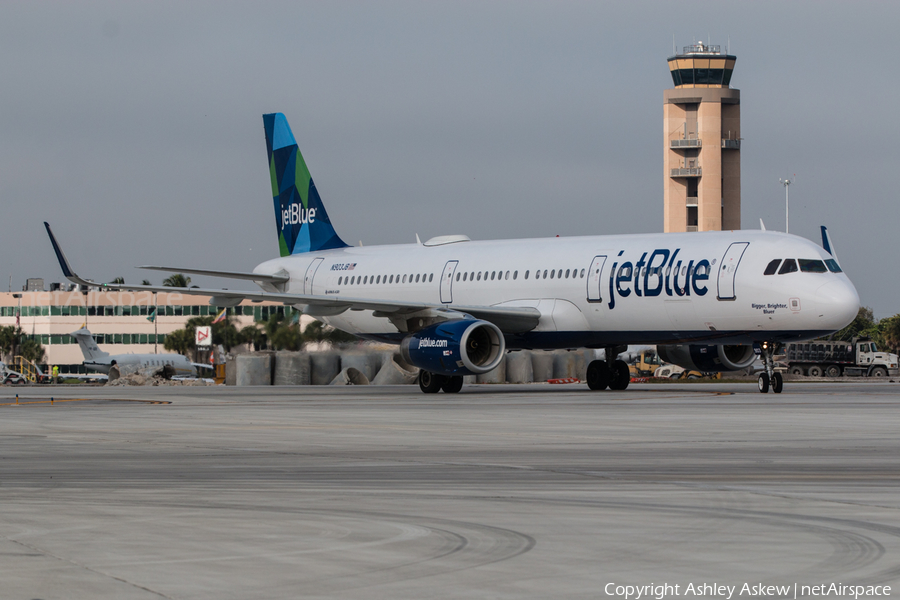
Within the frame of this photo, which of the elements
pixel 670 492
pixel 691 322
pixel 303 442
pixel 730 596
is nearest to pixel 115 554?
pixel 730 596

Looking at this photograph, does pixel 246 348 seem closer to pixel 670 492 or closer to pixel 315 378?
pixel 315 378

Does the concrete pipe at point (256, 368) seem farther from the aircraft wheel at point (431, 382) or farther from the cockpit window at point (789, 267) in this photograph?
the cockpit window at point (789, 267)

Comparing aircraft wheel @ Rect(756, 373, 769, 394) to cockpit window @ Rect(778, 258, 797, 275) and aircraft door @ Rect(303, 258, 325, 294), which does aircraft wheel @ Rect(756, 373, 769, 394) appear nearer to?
cockpit window @ Rect(778, 258, 797, 275)

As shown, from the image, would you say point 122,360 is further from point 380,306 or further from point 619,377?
point 619,377

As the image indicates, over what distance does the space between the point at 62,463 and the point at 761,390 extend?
19684 mm

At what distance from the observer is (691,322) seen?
89.2 feet

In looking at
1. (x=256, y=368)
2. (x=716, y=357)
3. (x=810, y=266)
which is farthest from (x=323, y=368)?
(x=810, y=266)

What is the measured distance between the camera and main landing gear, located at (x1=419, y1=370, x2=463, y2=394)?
30.9 m

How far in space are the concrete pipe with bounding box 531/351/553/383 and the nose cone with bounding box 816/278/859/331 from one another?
24344mm

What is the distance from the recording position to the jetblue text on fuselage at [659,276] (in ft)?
88.3

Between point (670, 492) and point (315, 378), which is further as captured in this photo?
point (315, 378)

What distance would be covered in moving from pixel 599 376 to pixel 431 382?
4.50 meters

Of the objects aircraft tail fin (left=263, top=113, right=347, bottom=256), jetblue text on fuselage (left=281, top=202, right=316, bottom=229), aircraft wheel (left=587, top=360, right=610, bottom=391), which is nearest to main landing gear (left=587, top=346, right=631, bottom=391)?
aircraft wheel (left=587, top=360, right=610, bottom=391)

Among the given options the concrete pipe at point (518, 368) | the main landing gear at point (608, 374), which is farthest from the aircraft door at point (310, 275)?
the concrete pipe at point (518, 368)
